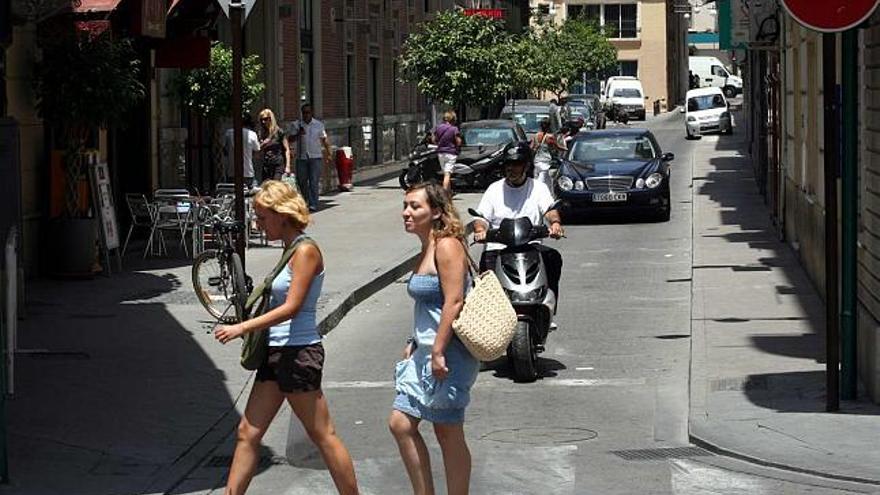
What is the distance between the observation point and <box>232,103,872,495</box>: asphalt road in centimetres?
930

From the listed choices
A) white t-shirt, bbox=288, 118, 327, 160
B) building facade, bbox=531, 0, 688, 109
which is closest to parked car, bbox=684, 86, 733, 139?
white t-shirt, bbox=288, 118, 327, 160

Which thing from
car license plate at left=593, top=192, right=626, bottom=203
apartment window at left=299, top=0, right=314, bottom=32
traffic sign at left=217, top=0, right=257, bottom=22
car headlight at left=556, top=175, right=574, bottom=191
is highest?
apartment window at left=299, top=0, right=314, bottom=32

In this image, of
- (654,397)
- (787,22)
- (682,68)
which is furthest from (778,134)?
(682,68)

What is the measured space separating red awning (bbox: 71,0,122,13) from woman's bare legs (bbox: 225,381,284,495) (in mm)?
10949

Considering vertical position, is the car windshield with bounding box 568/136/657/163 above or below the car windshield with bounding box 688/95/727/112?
below

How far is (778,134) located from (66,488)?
17836 mm

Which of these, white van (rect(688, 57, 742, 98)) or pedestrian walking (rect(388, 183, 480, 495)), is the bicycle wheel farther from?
white van (rect(688, 57, 742, 98))

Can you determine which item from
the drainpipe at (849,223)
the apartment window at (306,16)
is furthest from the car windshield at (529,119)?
the drainpipe at (849,223)

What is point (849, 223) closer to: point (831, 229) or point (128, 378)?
point (831, 229)

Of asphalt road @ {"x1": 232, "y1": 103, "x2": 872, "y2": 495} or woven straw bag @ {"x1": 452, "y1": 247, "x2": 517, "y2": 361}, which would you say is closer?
woven straw bag @ {"x1": 452, "y1": 247, "x2": 517, "y2": 361}

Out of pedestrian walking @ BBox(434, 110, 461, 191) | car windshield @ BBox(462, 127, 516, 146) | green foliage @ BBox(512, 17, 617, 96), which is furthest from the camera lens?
green foliage @ BBox(512, 17, 617, 96)

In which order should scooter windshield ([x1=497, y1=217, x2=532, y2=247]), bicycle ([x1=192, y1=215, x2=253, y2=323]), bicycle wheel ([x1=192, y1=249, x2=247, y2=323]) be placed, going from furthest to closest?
bicycle wheel ([x1=192, y1=249, x2=247, y2=323]) → bicycle ([x1=192, y1=215, x2=253, y2=323]) → scooter windshield ([x1=497, y1=217, x2=532, y2=247])

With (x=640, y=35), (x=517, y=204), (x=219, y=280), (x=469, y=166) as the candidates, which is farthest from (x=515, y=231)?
(x=640, y=35)

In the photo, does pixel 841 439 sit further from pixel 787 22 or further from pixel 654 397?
pixel 787 22
